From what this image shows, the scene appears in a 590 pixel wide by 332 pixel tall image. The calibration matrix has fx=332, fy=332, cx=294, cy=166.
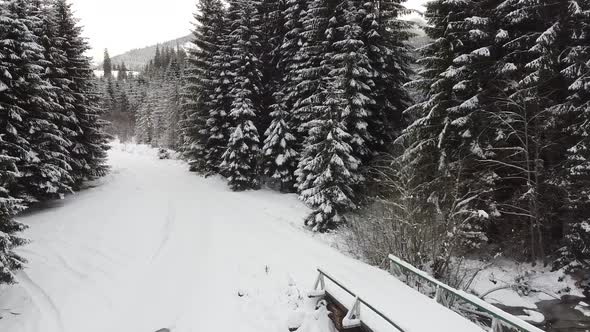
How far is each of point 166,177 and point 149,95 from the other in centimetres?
4386

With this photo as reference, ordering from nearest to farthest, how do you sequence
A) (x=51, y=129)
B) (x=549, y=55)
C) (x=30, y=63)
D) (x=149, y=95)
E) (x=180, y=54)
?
1. (x=549, y=55)
2. (x=30, y=63)
3. (x=51, y=129)
4. (x=149, y=95)
5. (x=180, y=54)

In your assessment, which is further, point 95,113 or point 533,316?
point 95,113

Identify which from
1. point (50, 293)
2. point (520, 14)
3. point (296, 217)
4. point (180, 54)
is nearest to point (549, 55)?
point (520, 14)

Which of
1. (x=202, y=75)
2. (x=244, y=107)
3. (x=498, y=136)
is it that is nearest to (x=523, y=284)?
(x=498, y=136)

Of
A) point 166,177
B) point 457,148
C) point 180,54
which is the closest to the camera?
point 457,148

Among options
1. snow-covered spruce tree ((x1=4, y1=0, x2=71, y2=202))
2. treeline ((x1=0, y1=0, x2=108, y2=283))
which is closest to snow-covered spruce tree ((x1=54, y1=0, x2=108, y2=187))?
treeline ((x1=0, y1=0, x2=108, y2=283))

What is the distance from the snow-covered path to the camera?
9156 mm

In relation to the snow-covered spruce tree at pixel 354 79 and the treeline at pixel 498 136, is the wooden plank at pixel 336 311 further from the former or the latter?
the snow-covered spruce tree at pixel 354 79

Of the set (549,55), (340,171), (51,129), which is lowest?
(340,171)

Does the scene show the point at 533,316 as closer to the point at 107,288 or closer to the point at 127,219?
the point at 107,288

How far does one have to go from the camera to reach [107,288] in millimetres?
11219

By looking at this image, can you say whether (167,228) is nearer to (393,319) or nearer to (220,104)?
(393,319)

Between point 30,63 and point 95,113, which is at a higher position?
point 30,63

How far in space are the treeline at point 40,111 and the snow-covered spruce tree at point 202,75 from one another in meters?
6.88
